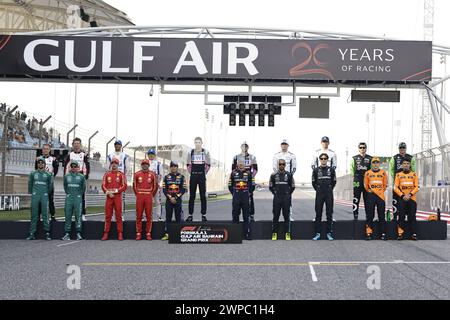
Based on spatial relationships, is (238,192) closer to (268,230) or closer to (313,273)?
(268,230)

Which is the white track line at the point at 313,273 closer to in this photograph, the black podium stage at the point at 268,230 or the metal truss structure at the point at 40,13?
the black podium stage at the point at 268,230

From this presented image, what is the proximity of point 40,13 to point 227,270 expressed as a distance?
154 ft

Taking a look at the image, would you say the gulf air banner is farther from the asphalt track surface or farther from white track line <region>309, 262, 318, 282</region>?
white track line <region>309, 262, 318, 282</region>

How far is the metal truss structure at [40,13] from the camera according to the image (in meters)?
47.2

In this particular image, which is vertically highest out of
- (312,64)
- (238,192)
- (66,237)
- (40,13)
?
(40,13)

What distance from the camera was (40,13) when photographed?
49625mm

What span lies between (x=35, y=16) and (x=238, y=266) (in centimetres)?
4603

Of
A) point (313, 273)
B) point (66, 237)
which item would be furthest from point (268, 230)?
point (313, 273)

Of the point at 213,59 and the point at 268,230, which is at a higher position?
the point at 213,59

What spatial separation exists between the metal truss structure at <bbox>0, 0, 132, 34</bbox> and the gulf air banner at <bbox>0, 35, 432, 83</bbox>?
32699mm

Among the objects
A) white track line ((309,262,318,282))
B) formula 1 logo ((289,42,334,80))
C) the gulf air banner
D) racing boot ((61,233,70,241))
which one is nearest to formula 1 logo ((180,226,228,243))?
racing boot ((61,233,70,241))
